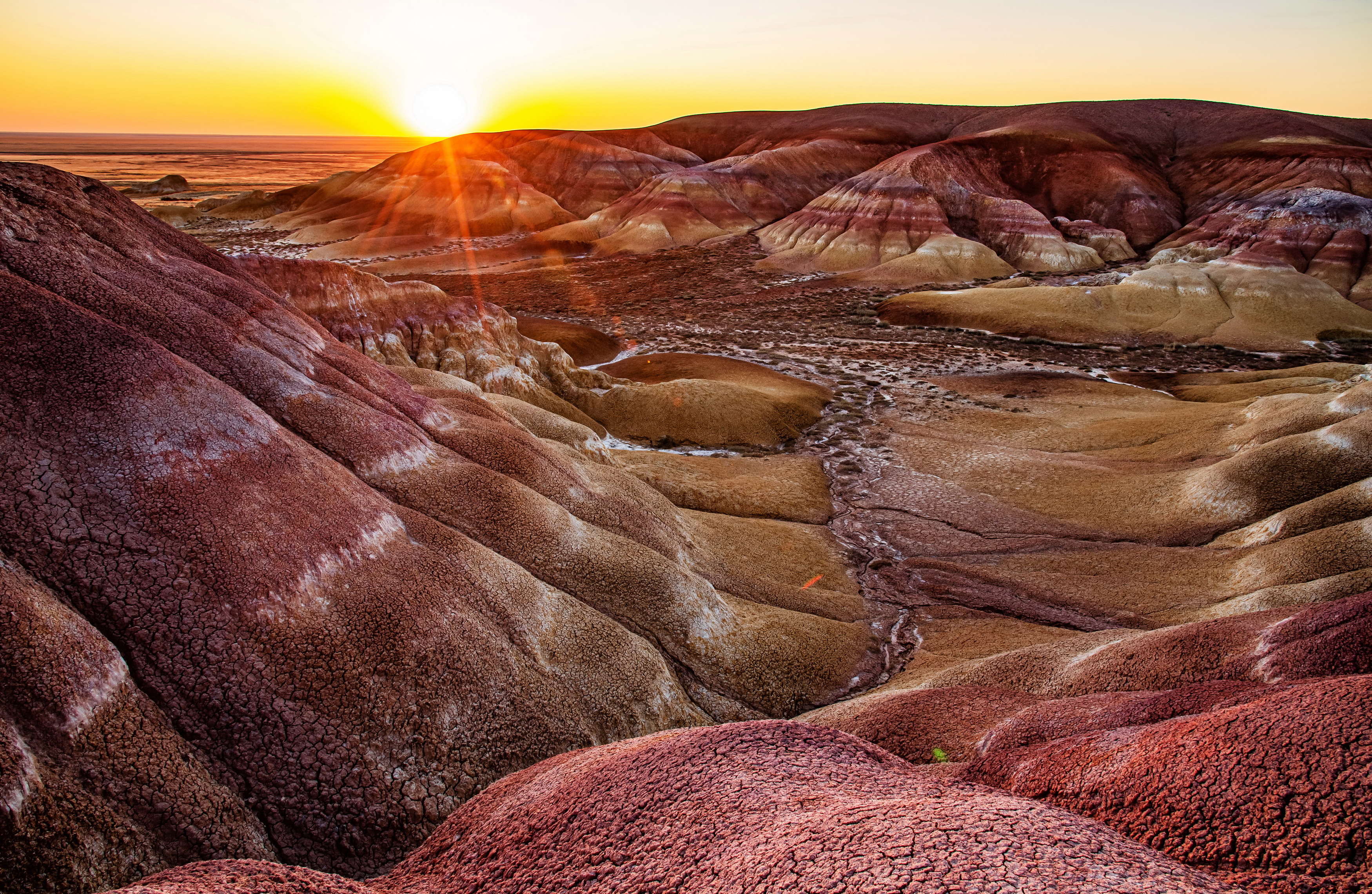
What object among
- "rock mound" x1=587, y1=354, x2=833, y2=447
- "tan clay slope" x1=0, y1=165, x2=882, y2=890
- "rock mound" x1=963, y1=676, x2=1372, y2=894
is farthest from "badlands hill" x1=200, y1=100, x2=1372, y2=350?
"rock mound" x1=963, y1=676, x2=1372, y2=894

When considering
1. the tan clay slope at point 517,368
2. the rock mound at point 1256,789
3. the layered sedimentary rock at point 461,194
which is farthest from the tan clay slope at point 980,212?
the rock mound at point 1256,789

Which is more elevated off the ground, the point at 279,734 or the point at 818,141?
the point at 818,141

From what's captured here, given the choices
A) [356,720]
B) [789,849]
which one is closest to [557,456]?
[356,720]

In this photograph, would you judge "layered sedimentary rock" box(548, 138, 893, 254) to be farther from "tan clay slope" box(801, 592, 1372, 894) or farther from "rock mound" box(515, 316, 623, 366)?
"tan clay slope" box(801, 592, 1372, 894)

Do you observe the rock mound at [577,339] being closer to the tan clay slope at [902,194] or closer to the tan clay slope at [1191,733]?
the tan clay slope at [902,194]

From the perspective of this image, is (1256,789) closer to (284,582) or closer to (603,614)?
(603,614)

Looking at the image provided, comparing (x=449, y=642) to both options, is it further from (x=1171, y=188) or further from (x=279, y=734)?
(x=1171, y=188)

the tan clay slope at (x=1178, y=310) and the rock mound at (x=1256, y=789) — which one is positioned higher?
the tan clay slope at (x=1178, y=310)
